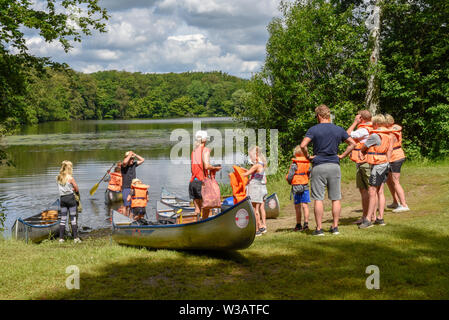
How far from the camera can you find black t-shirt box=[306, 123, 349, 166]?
21.4 ft

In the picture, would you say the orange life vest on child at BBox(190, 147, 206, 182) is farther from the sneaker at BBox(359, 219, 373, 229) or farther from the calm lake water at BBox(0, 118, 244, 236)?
the calm lake water at BBox(0, 118, 244, 236)

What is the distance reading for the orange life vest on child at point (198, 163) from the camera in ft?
24.1

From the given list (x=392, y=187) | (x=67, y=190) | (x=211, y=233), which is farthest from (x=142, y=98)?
(x=211, y=233)

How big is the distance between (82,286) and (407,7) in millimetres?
17622

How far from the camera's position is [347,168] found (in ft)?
53.3

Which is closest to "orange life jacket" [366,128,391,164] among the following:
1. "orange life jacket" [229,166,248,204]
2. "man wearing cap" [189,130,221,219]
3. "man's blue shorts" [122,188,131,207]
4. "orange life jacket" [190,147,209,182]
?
"orange life jacket" [229,166,248,204]

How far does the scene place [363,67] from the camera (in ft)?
60.6

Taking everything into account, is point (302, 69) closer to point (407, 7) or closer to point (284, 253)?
point (407, 7)

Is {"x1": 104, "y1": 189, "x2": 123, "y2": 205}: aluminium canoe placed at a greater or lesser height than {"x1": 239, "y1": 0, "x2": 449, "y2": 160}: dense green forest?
lesser

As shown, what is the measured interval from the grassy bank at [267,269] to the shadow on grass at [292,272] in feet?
0.04

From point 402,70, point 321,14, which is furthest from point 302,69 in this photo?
point 402,70

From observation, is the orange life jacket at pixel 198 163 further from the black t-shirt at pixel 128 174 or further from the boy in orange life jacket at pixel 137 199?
the black t-shirt at pixel 128 174

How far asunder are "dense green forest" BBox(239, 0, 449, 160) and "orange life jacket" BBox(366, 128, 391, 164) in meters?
11.4

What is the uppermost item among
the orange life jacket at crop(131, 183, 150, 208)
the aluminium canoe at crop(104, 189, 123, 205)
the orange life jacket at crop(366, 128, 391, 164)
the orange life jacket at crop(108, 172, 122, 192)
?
the orange life jacket at crop(366, 128, 391, 164)
